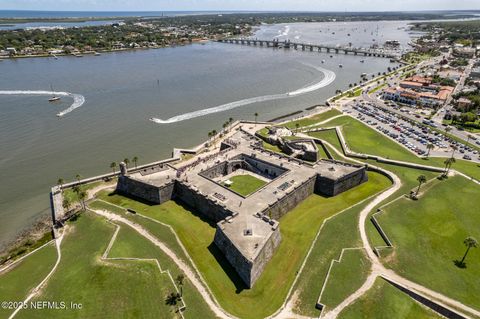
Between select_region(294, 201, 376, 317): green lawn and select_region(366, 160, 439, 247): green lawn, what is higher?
select_region(366, 160, 439, 247): green lawn

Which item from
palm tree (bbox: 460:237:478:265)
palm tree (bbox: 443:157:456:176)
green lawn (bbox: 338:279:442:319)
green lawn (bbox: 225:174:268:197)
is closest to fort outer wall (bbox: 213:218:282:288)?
green lawn (bbox: 338:279:442:319)

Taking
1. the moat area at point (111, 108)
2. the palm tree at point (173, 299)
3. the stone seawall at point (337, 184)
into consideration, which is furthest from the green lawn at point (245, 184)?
the moat area at point (111, 108)

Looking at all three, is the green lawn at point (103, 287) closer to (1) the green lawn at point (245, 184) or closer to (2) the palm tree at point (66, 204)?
(2) the palm tree at point (66, 204)

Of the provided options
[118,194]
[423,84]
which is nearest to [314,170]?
[118,194]

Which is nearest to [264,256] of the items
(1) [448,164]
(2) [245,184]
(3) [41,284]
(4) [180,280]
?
(4) [180,280]

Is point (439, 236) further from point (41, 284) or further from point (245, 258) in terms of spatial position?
point (41, 284)

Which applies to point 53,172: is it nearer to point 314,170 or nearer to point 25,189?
point 25,189

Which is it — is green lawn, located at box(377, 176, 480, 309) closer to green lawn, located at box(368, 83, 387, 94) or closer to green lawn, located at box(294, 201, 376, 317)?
green lawn, located at box(294, 201, 376, 317)
